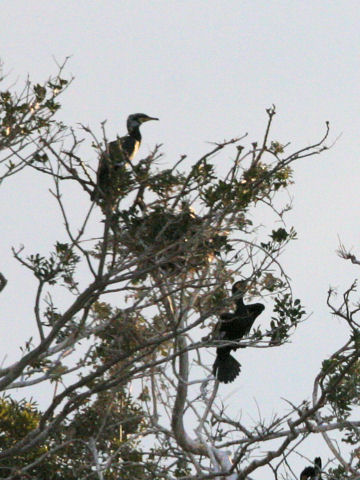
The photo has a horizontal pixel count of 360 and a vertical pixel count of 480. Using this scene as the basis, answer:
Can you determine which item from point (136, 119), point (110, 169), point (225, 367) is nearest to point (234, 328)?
point (225, 367)

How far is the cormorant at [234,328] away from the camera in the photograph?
42.6 feet

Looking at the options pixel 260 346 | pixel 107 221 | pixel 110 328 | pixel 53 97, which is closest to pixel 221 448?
pixel 260 346

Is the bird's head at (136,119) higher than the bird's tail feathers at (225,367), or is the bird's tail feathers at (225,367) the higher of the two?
the bird's head at (136,119)

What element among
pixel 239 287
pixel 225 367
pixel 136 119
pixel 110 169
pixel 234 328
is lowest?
pixel 110 169

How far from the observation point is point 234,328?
516 inches

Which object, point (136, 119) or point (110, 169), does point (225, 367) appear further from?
point (110, 169)

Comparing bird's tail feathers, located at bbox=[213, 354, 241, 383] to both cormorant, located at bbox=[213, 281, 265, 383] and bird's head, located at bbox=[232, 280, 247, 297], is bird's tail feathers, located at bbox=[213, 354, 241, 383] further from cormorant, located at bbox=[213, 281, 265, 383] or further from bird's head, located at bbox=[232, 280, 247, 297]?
bird's head, located at bbox=[232, 280, 247, 297]

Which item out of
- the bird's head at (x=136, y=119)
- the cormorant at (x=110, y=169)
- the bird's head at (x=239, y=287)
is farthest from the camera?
the bird's head at (x=136, y=119)

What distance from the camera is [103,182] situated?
11.1 metres

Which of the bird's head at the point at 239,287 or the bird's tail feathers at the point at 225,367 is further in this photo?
the bird's tail feathers at the point at 225,367

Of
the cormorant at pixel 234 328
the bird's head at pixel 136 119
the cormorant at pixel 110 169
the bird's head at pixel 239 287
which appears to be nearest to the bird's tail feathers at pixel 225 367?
the cormorant at pixel 234 328

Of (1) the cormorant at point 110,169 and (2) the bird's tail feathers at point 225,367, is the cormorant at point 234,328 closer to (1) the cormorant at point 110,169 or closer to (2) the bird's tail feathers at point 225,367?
(2) the bird's tail feathers at point 225,367

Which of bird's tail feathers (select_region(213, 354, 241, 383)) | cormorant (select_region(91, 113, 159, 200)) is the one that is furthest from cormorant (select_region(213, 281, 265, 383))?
cormorant (select_region(91, 113, 159, 200))

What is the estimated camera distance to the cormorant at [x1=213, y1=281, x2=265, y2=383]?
1299 centimetres
